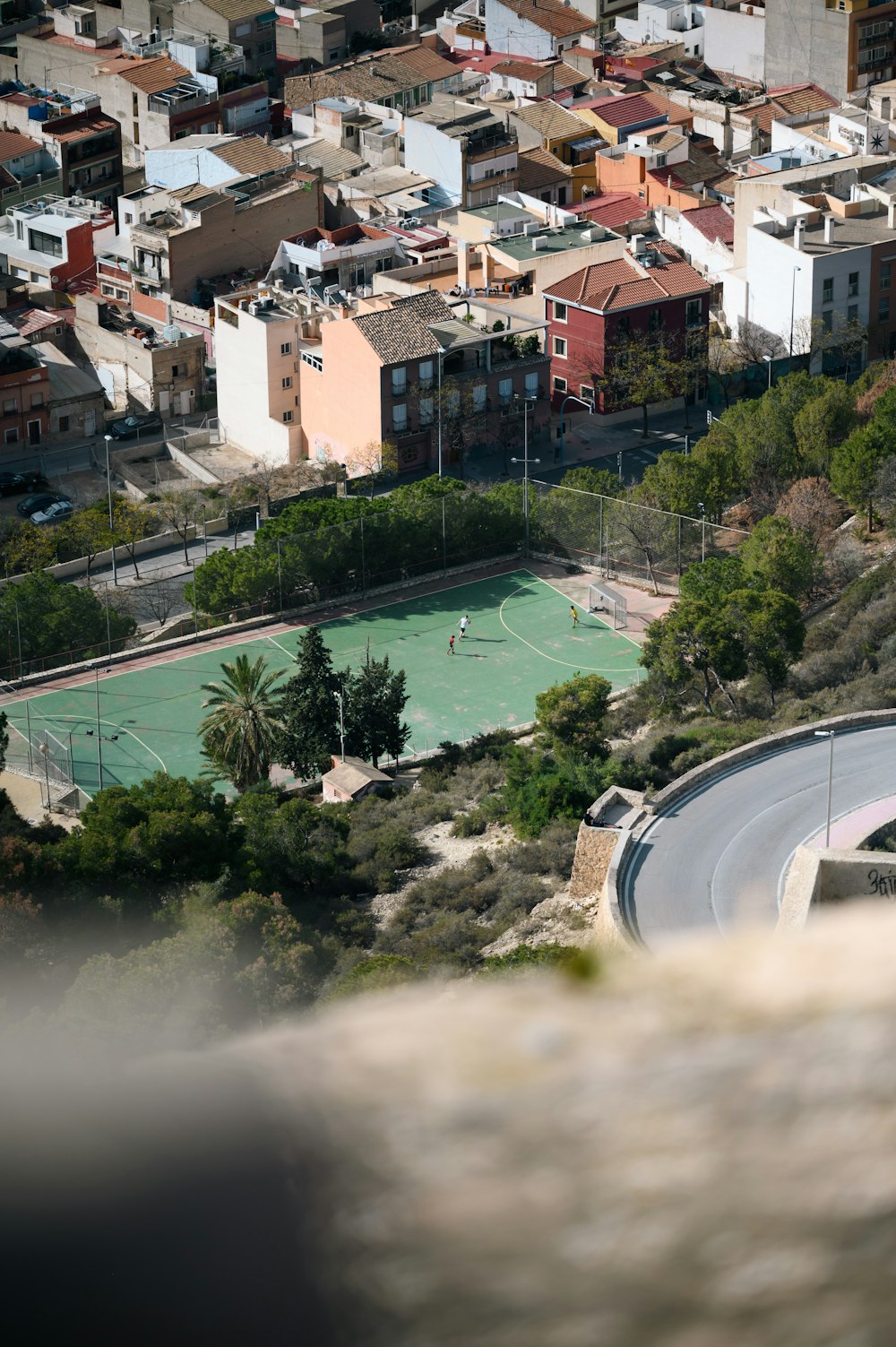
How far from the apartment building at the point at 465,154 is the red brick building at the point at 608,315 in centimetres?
1090

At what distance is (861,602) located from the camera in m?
31.0

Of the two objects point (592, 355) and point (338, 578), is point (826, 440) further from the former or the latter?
point (338, 578)

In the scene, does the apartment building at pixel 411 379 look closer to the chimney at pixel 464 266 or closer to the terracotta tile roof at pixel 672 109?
the chimney at pixel 464 266

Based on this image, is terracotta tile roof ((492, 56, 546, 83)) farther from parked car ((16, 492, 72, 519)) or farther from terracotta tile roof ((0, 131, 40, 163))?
parked car ((16, 492, 72, 519))

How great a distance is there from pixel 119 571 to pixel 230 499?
3236 mm

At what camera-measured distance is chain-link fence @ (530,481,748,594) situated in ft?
115

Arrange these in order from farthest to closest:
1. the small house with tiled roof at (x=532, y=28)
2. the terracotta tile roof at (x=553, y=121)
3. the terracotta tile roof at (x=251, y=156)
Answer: the small house with tiled roof at (x=532, y=28) < the terracotta tile roof at (x=553, y=121) < the terracotta tile roof at (x=251, y=156)

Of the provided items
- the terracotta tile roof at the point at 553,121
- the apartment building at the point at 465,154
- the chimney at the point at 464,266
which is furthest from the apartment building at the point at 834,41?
the chimney at the point at 464,266

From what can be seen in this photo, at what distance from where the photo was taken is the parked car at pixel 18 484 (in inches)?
1748

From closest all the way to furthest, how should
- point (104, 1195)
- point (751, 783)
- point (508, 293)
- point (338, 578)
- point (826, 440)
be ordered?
point (104, 1195), point (751, 783), point (338, 578), point (826, 440), point (508, 293)

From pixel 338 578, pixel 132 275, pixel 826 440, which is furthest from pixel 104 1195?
pixel 132 275

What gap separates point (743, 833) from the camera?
72.4ft

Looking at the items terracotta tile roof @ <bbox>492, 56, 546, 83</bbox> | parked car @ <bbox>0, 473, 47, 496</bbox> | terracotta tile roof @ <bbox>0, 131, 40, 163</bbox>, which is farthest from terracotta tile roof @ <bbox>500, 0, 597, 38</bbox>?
parked car @ <bbox>0, 473, 47, 496</bbox>

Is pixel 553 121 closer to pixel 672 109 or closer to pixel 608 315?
pixel 672 109
